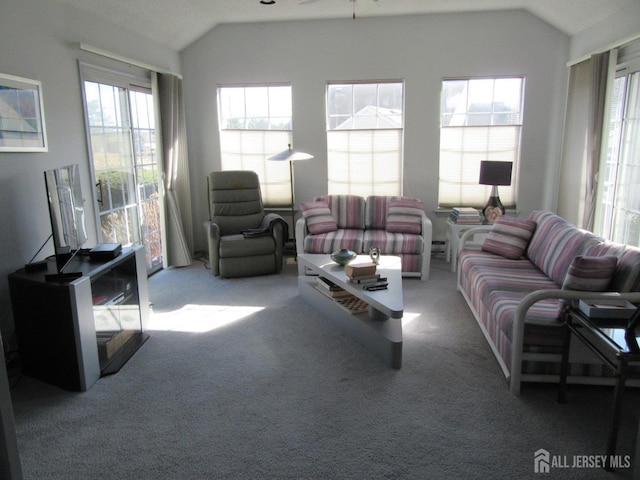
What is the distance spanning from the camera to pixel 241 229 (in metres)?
5.34

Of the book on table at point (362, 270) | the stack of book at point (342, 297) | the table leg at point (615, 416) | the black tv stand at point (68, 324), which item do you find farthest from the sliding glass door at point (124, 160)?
the table leg at point (615, 416)

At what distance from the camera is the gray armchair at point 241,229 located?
4871mm

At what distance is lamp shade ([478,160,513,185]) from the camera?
4.96 metres

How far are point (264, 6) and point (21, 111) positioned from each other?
2.74 m

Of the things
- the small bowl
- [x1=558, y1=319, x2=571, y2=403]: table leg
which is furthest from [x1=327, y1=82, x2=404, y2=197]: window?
[x1=558, y1=319, x2=571, y2=403]: table leg

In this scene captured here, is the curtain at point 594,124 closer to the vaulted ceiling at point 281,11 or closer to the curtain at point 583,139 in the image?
the curtain at point 583,139

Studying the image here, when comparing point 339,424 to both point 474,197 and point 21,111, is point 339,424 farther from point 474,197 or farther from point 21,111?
point 474,197

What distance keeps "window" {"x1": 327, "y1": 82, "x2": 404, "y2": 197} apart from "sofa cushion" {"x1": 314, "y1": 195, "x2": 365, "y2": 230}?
46 centimetres

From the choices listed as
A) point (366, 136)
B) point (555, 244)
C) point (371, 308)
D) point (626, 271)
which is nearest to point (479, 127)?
point (366, 136)

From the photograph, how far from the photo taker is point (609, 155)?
4.31 metres

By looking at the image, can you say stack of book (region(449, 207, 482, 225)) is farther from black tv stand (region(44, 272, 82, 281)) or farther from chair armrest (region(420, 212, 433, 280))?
black tv stand (region(44, 272, 82, 281))

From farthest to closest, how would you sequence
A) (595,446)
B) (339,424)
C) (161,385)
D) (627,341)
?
1. (161,385)
2. (339,424)
3. (595,446)
4. (627,341)

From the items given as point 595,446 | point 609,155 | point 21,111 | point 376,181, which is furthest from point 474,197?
point 21,111

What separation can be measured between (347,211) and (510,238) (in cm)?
188
